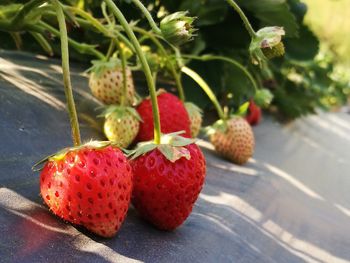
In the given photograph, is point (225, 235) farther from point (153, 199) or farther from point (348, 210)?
point (348, 210)

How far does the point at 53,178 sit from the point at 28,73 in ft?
1.34

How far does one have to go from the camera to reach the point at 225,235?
75 cm

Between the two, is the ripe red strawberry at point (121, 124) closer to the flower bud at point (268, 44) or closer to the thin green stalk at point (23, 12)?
the thin green stalk at point (23, 12)

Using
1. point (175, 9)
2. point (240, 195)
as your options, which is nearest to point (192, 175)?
point (240, 195)

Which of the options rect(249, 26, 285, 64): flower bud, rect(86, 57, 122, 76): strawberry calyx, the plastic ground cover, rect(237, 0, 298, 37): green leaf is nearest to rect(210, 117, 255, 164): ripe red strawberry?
the plastic ground cover

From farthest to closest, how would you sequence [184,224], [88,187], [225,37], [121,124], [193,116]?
[225,37] → [193,116] → [121,124] → [184,224] → [88,187]

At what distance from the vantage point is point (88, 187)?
57 cm

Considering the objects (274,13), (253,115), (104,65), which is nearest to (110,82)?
(104,65)

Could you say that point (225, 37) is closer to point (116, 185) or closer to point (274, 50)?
point (274, 50)

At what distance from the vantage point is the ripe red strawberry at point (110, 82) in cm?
94

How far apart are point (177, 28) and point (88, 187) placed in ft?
0.60

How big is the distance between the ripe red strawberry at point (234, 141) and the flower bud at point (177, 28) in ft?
1.81

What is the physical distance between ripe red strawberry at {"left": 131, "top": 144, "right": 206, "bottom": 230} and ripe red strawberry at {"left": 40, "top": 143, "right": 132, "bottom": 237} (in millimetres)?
49

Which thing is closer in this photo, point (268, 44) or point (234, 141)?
point (268, 44)
